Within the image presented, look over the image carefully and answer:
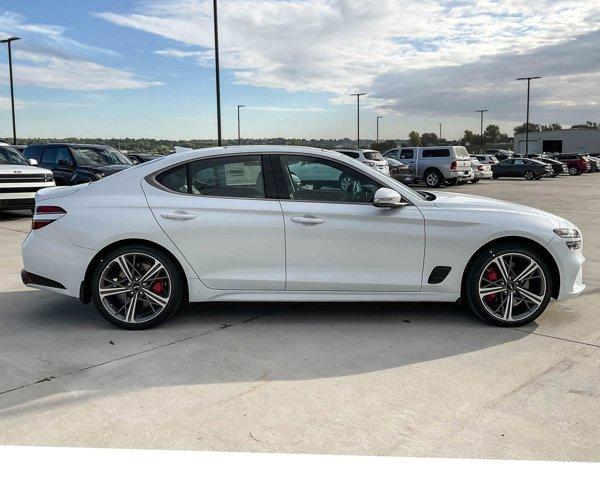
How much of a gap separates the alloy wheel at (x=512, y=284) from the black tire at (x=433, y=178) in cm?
2208

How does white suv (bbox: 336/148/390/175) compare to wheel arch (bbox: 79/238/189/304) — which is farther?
white suv (bbox: 336/148/390/175)

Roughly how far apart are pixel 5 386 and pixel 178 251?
1640 millimetres

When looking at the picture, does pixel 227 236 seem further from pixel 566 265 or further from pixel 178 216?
pixel 566 265

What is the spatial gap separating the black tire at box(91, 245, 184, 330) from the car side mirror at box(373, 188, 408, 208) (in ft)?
5.84

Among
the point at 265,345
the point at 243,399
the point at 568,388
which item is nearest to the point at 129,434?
the point at 243,399

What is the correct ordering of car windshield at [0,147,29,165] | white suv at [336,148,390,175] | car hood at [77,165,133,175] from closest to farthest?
car windshield at [0,147,29,165] < car hood at [77,165,133,175] < white suv at [336,148,390,175]

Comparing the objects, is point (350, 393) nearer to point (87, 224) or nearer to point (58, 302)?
point (87, 224)

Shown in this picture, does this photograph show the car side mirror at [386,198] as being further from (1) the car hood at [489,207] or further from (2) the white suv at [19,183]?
(2) the white suv at [19,183]

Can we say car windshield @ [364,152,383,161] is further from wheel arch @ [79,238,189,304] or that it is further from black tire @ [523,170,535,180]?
wheel arch @ [79,238,189,304]

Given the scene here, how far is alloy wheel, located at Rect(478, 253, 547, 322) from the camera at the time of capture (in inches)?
193

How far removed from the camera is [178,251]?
482 cm

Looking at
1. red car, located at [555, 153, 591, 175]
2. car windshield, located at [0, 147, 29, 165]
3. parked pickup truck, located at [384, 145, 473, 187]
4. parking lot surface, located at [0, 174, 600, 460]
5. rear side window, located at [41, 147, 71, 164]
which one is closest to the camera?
parking lot surface, located at [0, 174, 600, 460]

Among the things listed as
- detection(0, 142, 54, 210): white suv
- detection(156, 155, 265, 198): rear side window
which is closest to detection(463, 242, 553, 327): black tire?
detection(156, 155, 265, 198): rear side window

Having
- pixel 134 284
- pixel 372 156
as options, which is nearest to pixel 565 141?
pixel 372 156
